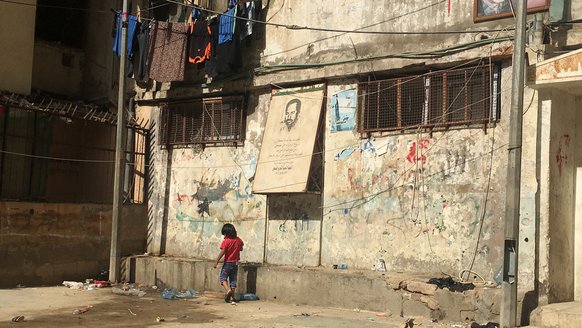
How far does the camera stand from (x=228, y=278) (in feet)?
40.0

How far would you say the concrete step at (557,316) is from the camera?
882 centimetres

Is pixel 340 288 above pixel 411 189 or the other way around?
the other way around

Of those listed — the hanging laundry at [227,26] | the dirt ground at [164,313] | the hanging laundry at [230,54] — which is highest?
the hanging laundry at [227,26]

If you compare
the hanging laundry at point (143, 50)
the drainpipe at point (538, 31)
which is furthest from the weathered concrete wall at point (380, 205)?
the hanging laundry at point (143, 50)

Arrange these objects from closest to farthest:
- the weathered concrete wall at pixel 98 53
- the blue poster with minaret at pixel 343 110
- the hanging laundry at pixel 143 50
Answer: the blue poster with minaret at pixel 343 110
the hanging laundry at pixel 143 50
the weathered concrete wall at pixel 98 53

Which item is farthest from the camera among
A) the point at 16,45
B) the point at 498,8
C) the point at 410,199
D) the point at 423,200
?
the point at 16,45

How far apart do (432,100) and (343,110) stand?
1834mm

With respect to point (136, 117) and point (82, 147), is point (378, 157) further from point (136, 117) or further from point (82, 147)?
point (82, 147)

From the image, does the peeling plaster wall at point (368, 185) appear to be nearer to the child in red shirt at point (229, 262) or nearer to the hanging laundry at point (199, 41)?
the hanging laundry at point (199, 41)

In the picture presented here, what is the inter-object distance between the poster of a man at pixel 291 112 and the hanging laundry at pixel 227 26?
200cm

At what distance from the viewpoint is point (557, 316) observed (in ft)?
29.6

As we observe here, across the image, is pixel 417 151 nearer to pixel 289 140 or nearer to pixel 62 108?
pixel 289 140

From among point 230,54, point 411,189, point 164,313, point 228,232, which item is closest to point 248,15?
point 230,54

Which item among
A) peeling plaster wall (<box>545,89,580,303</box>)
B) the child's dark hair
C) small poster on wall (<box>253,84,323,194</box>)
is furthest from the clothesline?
peeling plaster wall (<box>545,89,580,303</box>)
